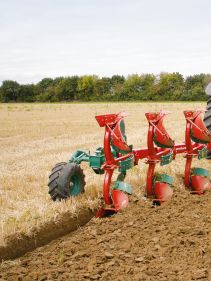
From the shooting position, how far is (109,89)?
78.1 metres

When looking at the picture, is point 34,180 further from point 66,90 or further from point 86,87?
point 66,90

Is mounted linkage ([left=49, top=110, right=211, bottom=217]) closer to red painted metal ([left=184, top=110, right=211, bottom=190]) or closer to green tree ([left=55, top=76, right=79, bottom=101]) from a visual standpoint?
red painted metal ([left=184, top=110, right=211, bottom=190])

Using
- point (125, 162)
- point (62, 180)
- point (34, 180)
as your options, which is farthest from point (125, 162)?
point (34, 180)

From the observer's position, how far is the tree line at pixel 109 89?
66250 mm

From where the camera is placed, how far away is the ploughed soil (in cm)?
316

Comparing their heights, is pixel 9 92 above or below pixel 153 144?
above

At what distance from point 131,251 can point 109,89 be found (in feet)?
247

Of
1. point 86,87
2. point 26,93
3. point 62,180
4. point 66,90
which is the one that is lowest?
point 62,180

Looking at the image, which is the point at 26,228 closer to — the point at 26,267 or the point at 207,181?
the point at 26,267

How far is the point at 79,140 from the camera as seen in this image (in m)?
12.2

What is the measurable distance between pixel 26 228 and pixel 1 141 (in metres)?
8.93

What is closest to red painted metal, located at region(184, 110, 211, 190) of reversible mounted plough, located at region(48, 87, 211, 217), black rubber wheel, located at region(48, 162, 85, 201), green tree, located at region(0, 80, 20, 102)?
reversible mounted plough, located at region(48, 87, 211, 217)

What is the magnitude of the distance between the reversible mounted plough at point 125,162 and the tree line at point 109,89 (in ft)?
185

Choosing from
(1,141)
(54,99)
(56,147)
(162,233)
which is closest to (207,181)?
(162,233)
